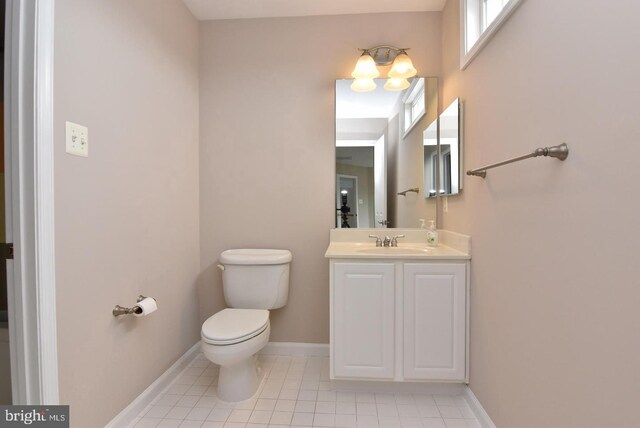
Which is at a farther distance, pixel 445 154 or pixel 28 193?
pixel 445 154

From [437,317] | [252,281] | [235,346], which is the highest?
[252,281]

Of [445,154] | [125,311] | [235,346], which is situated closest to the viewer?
[125,311]

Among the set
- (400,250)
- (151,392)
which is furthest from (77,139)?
(400,250)

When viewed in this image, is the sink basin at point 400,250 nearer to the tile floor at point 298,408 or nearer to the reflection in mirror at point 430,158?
the reflection in mirror at point 430,158

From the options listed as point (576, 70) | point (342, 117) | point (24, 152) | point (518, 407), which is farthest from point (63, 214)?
point (518, 407)

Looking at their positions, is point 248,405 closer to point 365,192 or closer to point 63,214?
point 63,214

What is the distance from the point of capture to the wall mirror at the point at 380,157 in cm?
203

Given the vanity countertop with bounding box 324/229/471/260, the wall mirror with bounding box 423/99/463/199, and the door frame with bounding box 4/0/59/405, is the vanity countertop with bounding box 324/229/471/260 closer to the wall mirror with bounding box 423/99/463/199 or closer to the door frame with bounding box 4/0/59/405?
the wall mirror with bounding box 423/99/463/199

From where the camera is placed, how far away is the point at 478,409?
1431 mm

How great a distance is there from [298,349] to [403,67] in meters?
2.14

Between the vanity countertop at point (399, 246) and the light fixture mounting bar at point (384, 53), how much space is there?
3.97ft

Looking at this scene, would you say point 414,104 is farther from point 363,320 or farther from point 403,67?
point 363,320

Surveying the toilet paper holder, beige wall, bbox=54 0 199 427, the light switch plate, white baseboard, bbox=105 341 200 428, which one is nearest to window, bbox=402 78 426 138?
beige wall, bbox=54 0 199 427

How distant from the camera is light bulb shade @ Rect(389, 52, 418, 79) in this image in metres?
1.91
